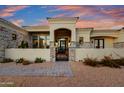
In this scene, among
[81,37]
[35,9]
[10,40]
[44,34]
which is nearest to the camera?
[35,9]

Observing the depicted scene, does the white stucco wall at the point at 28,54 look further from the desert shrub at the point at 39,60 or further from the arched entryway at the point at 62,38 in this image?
the arched entryway at the point at 62,38

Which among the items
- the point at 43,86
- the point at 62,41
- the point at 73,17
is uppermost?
the point at 73,17

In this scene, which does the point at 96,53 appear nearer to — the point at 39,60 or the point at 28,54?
the point at 39,60

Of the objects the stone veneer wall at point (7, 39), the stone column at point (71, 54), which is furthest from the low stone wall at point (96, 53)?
the stone veneer wall at point (7, 39)

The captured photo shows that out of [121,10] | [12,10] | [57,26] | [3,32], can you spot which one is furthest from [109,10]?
[3,32]

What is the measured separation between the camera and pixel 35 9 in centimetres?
1399

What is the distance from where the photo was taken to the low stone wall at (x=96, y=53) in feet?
46.9

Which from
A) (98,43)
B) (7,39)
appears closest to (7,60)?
(7,39)

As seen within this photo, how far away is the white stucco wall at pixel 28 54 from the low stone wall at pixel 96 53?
240 cm

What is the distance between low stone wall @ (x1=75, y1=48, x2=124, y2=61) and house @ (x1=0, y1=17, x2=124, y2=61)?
1.29 ft

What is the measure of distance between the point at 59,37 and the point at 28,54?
692cm

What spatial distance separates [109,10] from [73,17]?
11.0 feet

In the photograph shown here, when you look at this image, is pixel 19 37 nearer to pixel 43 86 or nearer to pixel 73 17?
pixel 73 17

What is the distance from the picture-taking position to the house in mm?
14352
